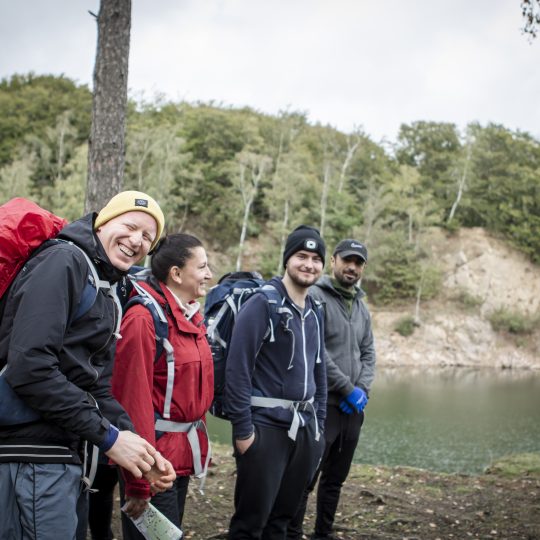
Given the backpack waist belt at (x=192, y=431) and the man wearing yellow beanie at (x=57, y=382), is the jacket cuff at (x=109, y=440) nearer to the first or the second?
the man wearing yellow beanie at (x=57, y=382)

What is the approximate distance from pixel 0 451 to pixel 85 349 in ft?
1.43

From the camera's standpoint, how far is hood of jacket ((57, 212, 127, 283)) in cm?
212

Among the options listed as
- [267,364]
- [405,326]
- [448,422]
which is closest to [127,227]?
[267,364]

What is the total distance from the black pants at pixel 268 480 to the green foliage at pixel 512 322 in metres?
36.7

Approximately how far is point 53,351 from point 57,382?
0.10m

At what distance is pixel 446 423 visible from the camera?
16062mm

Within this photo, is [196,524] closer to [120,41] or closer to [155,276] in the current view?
[155,276]

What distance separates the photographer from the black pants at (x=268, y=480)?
3211 millimetres

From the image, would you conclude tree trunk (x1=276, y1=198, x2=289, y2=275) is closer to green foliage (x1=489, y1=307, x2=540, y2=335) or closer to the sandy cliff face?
the sandy cliff face

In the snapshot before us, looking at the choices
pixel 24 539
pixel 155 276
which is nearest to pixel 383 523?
pixel 155 276

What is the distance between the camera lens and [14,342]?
1822 millimetres

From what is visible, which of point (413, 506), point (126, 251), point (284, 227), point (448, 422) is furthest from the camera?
point (284, 227)

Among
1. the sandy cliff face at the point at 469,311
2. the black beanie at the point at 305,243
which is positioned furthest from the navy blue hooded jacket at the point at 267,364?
the sandy cliff face at the point at 469,311

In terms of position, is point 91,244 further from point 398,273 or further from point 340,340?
point 398,273
